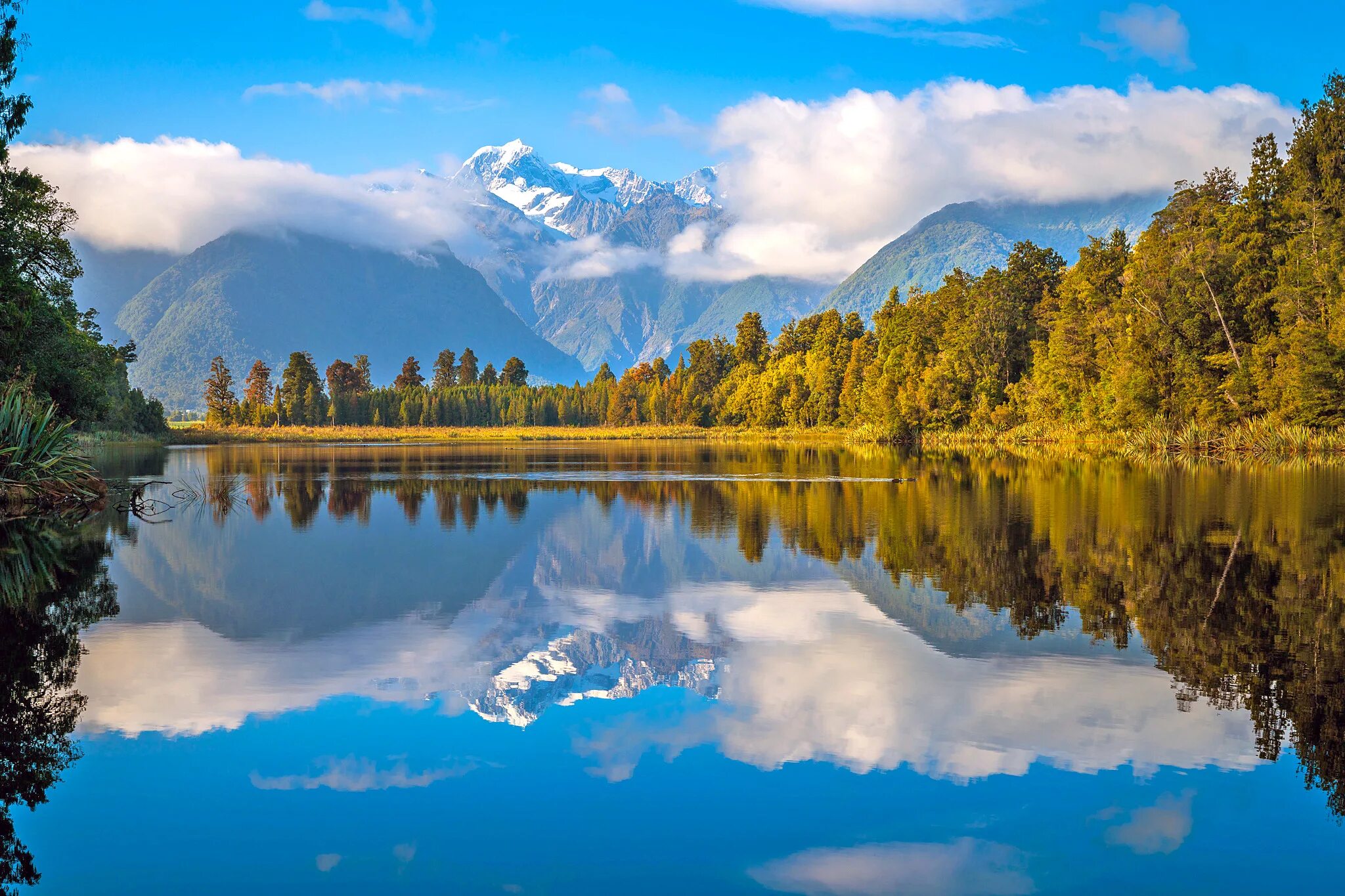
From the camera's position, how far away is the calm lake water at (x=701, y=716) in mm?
7086

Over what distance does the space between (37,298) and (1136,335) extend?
6057cm

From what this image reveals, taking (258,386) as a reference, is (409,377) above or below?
above

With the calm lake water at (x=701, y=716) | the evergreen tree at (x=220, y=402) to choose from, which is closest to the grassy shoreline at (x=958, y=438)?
the evergreen tree at (x=220, y=402)

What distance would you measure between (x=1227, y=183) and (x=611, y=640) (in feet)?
209

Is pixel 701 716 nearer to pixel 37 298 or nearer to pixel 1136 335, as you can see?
pixel 37 298

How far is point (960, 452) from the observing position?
2788 inches

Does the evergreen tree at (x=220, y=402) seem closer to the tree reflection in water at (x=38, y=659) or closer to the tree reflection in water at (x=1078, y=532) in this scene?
the tree reflection in water at (x=1078, y=532)

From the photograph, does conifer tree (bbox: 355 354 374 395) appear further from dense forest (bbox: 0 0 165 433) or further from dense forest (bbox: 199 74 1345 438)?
dense forest (bbox: 0 0 165 433)


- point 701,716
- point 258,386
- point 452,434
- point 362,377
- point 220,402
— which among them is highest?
point 362,377

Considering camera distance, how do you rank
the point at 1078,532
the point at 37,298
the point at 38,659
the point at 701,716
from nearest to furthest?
1. the point at 701,716
2. the point at 38,659
3. the point at 1078,532
4. the point at 37,298

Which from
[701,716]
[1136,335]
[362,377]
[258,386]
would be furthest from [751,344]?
[701,716]

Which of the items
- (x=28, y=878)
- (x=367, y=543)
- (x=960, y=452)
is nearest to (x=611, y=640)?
(x=28, y=878)

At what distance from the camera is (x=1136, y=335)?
219ft

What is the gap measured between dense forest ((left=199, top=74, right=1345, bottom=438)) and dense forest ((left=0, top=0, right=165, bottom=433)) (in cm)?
5676
